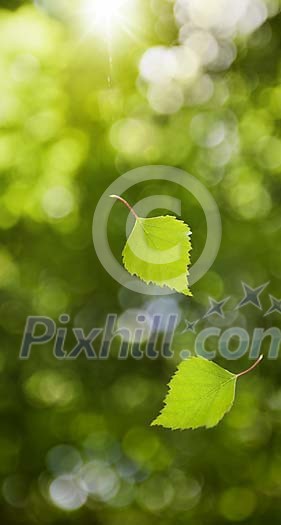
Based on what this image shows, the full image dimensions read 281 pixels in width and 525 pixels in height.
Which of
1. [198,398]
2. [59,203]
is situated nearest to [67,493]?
[59,203]

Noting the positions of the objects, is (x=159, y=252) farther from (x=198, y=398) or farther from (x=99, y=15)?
(x=99, y=15)

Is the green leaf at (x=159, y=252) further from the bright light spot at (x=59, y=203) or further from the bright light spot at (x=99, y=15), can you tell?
the bright light spot at (x=99, y=15)

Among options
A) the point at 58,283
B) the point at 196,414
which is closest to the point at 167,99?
the point at 58,283

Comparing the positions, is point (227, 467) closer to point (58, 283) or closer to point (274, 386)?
point (274, 386)

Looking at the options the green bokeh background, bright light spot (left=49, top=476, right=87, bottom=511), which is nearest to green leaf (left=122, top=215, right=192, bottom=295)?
the green bokeh background

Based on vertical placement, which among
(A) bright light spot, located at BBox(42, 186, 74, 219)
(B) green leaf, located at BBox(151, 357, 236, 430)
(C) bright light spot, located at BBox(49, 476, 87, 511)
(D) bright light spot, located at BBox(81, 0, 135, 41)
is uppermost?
(D) bright light spot, located at BBox(81, 0, 135, 41)

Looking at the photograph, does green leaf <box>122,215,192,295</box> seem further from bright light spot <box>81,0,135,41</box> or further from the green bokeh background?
bright light spot <box>81,0,135,41</box>
